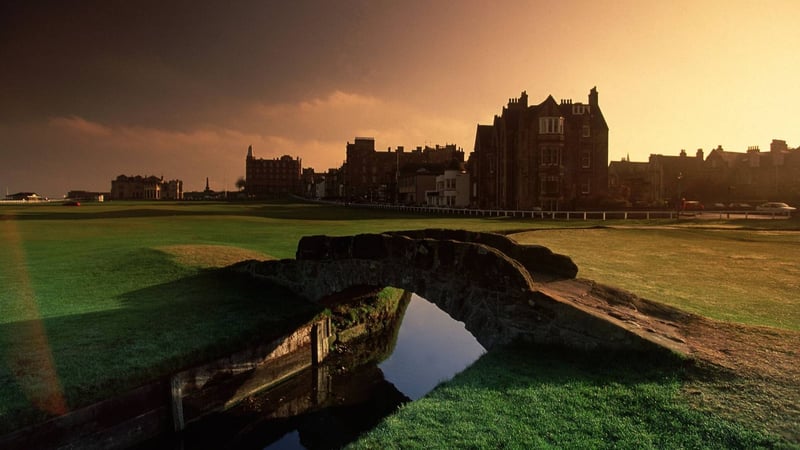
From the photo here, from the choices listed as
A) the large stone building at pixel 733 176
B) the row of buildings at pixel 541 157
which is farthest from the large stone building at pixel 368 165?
the large stone building at pixel 733 176

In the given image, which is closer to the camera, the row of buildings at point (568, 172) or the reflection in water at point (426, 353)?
the reflection in water at point (426, 353)

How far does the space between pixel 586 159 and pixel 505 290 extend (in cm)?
6033

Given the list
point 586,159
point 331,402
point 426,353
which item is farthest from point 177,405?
point 586,159

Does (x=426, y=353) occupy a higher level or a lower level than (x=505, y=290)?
lower

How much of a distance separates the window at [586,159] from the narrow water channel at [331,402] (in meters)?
52.8

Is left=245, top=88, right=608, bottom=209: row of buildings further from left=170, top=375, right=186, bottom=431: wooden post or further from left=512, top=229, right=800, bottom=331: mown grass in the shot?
left=170, top=375, right=186, bottom=431: wooden post

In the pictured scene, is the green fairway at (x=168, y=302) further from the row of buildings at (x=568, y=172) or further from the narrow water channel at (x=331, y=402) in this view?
the row of buildings at (x=568, y=172)

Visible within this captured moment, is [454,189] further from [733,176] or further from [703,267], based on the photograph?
[703,267]

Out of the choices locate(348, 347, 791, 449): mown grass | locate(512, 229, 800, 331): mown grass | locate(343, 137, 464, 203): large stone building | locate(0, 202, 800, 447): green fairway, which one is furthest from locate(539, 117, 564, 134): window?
locate(343, 137, 464, 203): large stone building

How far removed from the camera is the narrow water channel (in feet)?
35.1

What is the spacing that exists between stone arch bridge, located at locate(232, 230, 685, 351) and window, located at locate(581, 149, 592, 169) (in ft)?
183

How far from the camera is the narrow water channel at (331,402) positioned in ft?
35.1

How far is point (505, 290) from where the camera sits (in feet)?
29.9

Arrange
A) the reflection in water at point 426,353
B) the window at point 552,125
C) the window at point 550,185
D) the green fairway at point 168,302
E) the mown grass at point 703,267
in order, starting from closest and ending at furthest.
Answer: the green fairway at point 168,302
the mown grass at point 703,267
the reflection in water at point 426,353
the window at point 552,125
the window at point 550,185
